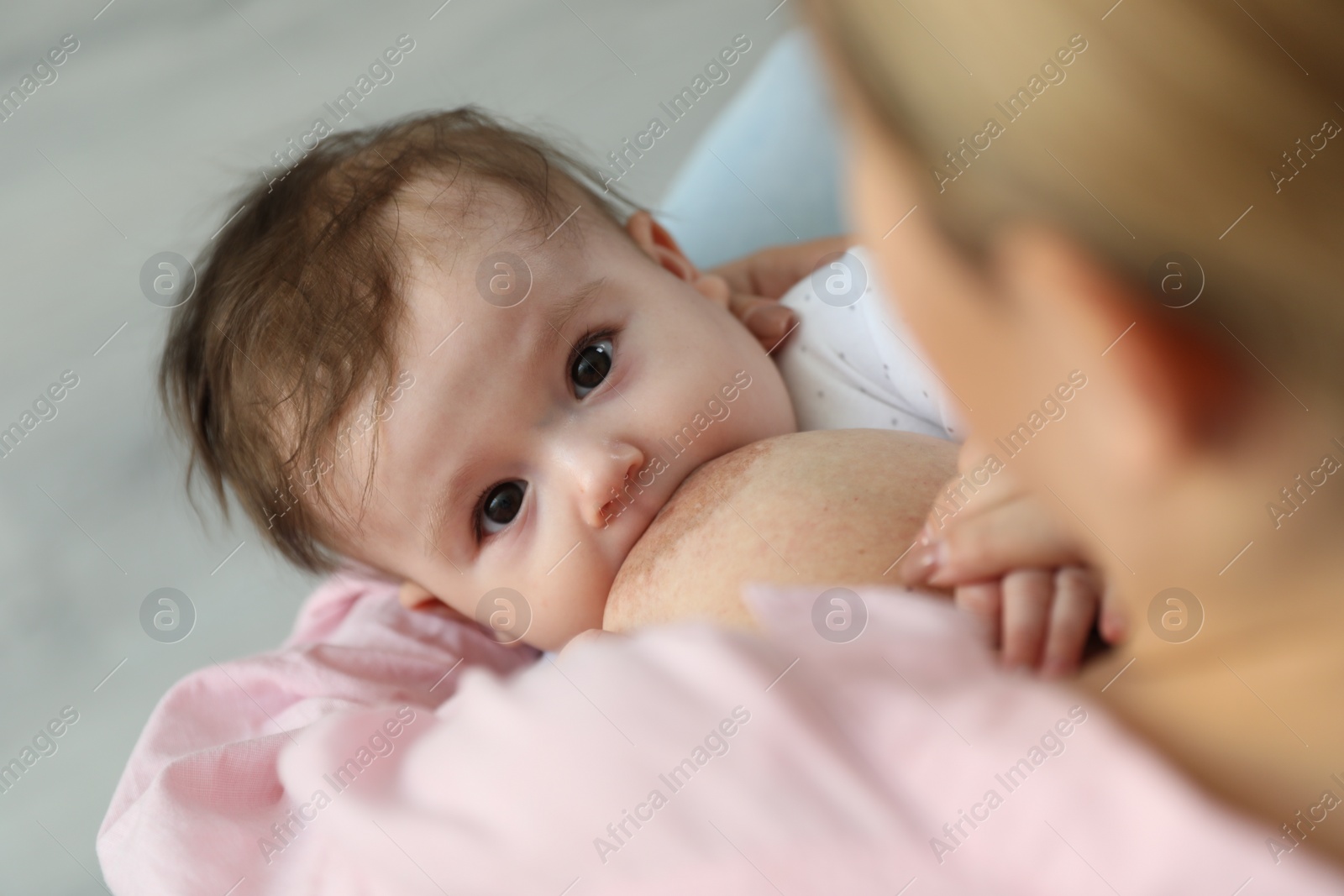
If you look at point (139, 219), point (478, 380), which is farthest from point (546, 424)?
point (139, 219)

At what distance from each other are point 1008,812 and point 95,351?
1.74 metres

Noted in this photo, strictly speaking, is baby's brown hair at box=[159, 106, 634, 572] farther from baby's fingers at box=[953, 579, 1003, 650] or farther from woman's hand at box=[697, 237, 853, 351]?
baby's fingers at box=[953, 579, 1003, 650]

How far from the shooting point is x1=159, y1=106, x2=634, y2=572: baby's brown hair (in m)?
0.83

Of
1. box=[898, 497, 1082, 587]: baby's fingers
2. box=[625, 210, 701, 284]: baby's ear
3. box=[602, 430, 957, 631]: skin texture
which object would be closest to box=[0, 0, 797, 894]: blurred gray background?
box=[625, 210, 701, 284]: baby's ear

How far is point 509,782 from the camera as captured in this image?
48cm

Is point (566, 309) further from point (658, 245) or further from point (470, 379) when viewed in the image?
point (658, 245)

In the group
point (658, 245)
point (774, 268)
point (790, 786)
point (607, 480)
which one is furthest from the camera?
point (774, 268)

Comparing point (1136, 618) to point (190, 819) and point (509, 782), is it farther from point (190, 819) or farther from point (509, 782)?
point (190, 819)

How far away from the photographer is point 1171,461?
31 cm

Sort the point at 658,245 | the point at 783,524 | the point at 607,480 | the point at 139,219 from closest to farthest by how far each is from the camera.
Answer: the point at 783,524 → the point at 607,480 → the point at 658,245 → the point at 139,219

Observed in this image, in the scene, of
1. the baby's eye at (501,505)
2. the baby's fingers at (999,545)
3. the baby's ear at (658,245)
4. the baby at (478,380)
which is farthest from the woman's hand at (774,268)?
the baby's fingers at (999,545)

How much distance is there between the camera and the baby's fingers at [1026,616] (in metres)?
0.47

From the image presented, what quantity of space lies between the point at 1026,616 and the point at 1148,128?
0.86 feet

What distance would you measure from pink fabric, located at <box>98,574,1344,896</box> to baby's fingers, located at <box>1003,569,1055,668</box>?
0.06 ft
